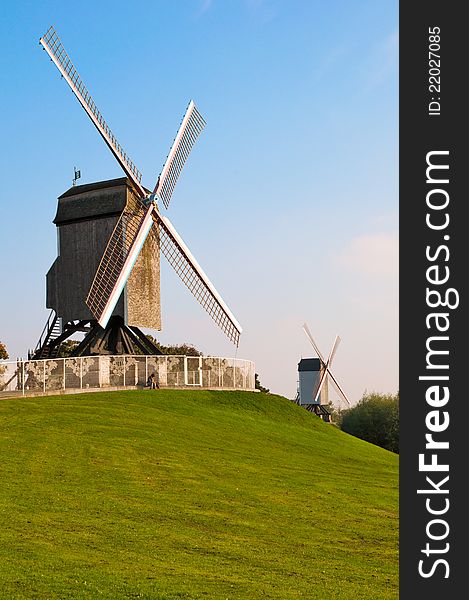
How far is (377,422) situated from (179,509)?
221ft

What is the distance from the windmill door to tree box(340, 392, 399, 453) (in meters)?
39.9

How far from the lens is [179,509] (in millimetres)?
20125

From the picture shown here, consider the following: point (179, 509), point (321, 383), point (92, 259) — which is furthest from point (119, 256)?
point (321, 383)

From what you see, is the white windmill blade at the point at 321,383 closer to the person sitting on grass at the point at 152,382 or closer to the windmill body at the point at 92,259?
the windmill body at the point at 92,259

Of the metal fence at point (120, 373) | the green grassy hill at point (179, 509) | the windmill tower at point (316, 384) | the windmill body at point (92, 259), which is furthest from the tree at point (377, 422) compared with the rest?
the green grassy hill at point (179, 509)

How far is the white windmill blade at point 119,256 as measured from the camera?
42938mm

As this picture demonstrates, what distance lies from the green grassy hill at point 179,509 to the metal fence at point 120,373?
241cm

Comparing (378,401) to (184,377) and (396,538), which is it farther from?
(396,538)

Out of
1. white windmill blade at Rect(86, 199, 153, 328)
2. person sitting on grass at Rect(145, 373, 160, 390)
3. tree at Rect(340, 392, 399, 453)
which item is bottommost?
tree at Rect(340, 392, 399, 453)

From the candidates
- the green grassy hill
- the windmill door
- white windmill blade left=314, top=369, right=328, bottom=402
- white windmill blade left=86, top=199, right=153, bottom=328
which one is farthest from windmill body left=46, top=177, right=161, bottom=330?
white windmill blade left=314, top=369, right=328, bottom=402

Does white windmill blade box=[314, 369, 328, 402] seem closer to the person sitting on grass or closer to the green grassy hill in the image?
the person sitting on grass

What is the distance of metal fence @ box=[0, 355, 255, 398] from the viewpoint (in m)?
38.4

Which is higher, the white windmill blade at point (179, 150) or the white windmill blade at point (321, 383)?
the white windmill blade at point (179, 150)

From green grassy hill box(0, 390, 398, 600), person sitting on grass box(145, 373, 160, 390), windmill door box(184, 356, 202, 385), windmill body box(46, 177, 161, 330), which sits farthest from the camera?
windmill body box(46, 177, 161, 330)
